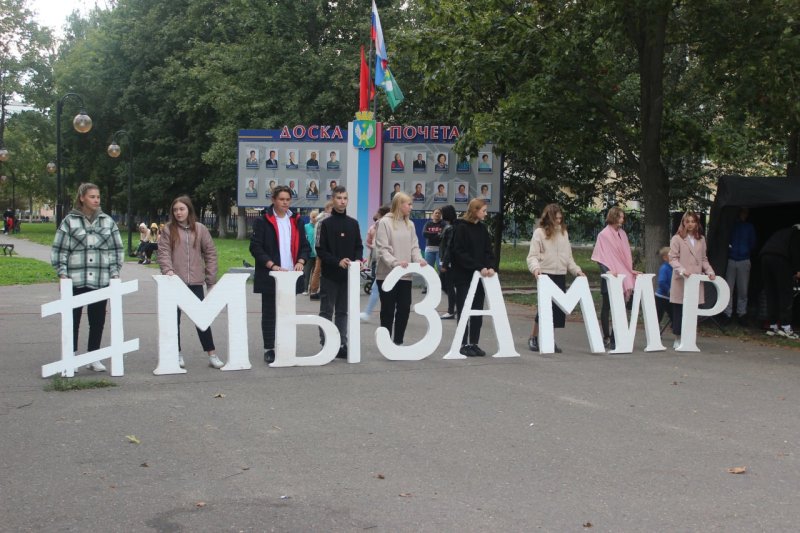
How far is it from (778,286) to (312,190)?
12933 mm

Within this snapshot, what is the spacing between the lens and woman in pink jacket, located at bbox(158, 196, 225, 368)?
9.23 meters

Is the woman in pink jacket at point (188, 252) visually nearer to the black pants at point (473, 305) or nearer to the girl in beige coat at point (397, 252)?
the girl in beige coat at point (397, 252)

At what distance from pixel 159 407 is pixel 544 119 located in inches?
413

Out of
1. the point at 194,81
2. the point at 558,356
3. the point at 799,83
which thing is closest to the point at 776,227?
the point at 799,83

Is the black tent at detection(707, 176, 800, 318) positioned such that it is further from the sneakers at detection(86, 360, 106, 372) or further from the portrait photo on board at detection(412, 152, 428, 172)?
the portrait photo on board at detection(412, 152, 428, 172)

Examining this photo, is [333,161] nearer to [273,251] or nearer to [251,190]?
[251,190]

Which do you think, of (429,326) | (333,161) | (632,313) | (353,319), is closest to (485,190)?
(333,161)

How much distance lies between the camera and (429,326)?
33.1 feet

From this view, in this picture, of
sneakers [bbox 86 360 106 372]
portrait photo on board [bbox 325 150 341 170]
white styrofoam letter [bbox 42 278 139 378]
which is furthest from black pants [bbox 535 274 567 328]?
portrait photo on board [bbox 325 150 341 170]

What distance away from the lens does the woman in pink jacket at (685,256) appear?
1202 cm

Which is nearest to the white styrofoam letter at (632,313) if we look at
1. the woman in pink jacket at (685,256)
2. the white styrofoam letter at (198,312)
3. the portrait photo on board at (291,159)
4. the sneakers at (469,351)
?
the woman in pink jacket at (685,256)

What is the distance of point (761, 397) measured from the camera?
8305 millimetres

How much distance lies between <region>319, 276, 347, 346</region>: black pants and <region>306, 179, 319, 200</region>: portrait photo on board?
13354 mm

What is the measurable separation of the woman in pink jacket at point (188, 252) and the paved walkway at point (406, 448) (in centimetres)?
84
